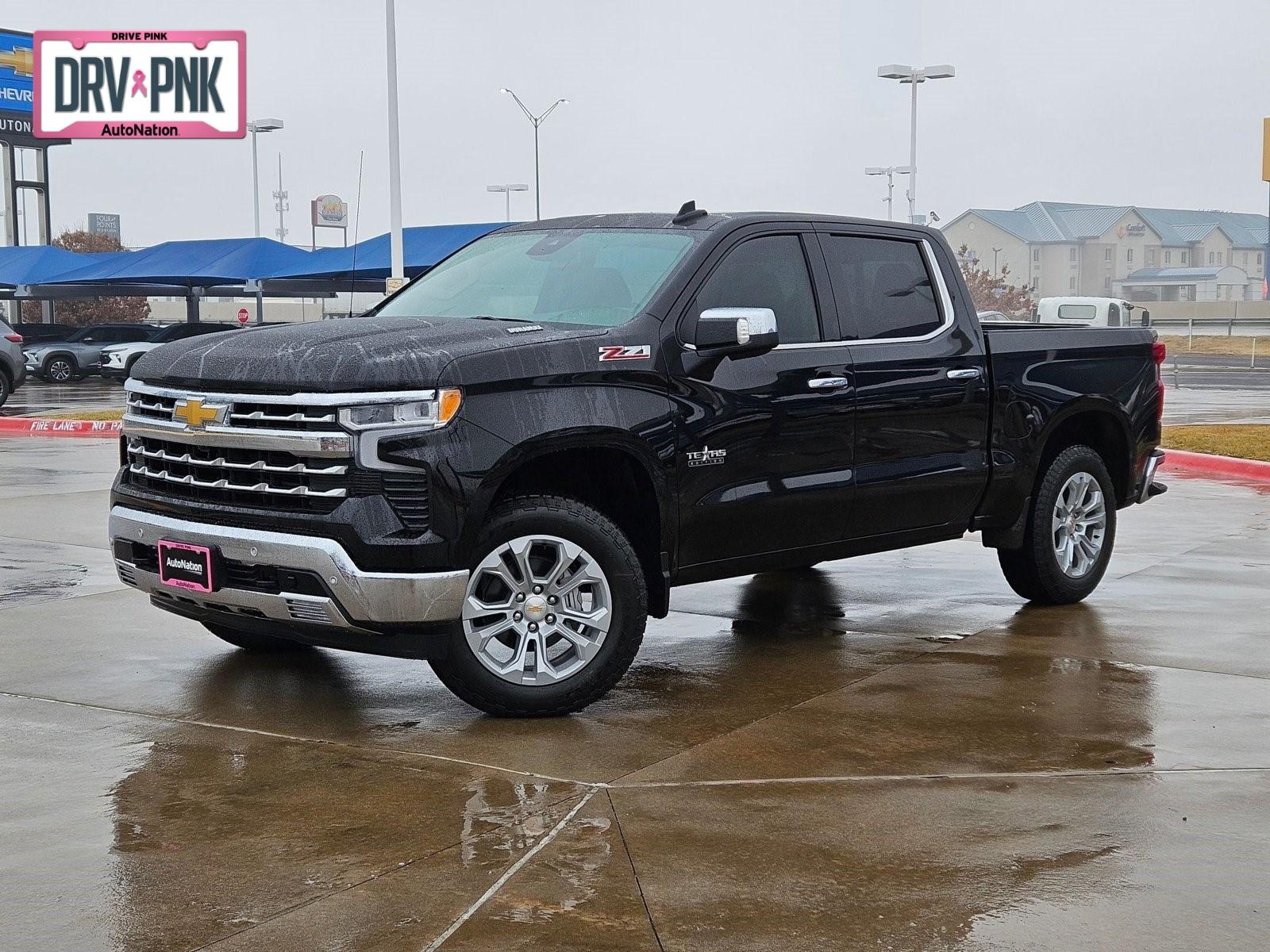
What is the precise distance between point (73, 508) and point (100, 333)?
1153 inches

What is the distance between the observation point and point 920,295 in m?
7.90

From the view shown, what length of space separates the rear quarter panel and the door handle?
1165 mm

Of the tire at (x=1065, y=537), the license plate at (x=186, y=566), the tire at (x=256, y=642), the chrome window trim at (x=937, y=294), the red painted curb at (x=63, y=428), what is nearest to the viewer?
the license plate at (x=186, y=566)

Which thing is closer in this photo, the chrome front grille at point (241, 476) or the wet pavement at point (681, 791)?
the wet pavement at point (681, 791)

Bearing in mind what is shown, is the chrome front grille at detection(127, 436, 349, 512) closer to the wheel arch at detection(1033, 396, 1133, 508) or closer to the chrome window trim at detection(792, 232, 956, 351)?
the chrome window trim at detection(792, 232, 956, 351)

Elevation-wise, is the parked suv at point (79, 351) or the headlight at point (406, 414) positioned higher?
the headlight at point (406, 414)

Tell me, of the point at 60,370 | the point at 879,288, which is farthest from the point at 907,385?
the point at 60,370

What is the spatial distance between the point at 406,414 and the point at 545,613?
37.6 inches

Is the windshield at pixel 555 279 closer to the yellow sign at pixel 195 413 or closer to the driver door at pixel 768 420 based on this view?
the driver door at pixel 768 420

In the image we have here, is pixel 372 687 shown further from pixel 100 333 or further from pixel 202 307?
pixel 202 307

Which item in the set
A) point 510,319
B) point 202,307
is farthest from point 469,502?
point 202,307

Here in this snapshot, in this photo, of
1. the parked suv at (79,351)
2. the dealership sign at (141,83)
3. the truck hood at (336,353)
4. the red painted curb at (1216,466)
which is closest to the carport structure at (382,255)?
the parked suv at (79,351)

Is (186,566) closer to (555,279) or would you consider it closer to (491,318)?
(491,318)

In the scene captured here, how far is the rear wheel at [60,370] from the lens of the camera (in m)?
39.4
